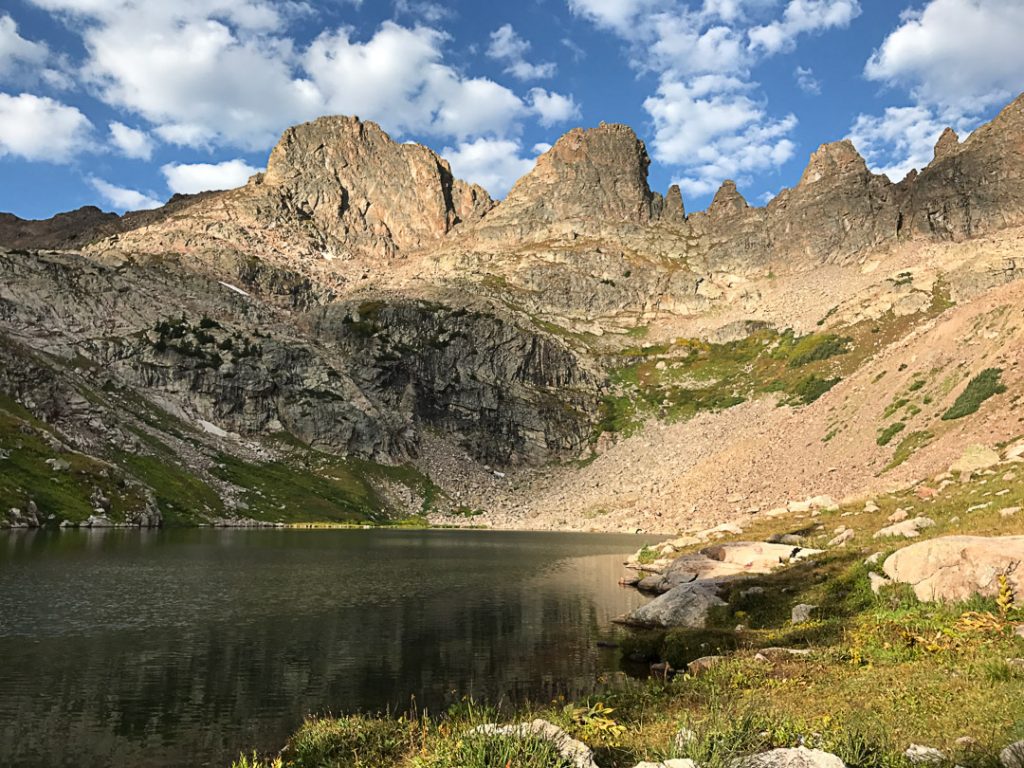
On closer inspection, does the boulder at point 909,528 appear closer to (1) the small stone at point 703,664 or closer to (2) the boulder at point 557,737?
(1) the small stone at point 703,664

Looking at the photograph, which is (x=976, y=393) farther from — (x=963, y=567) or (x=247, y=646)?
(x=247, y=646)

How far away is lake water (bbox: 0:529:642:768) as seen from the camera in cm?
2159

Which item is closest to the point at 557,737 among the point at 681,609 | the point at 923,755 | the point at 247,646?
the point at 923,755

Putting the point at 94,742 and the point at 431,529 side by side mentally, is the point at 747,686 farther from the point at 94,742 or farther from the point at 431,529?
the point at 431,529

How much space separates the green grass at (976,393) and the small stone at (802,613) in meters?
42.8

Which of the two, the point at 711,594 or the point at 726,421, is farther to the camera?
the point at 726,421

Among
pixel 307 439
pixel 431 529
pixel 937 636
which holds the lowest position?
pixel 431 529

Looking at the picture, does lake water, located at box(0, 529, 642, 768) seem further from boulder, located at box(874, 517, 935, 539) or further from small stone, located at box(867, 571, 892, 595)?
boulder, located at box(874, 517, 935, 539)

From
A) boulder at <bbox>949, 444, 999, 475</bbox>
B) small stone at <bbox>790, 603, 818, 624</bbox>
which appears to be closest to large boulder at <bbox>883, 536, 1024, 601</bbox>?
small stone at <bbox>790, 603, 818, 624</bbox>

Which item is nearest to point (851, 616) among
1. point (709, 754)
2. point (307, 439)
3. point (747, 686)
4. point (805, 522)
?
point (747, 686)

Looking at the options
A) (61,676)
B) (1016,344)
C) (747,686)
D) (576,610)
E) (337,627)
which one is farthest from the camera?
(1016,344)

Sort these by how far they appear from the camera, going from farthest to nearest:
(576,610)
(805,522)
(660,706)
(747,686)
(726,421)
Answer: (726,421) < (805,522) < (576,610) < (747,686) < (660,706)

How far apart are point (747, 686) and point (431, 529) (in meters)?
144

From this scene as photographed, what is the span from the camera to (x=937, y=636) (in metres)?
20.0
